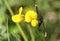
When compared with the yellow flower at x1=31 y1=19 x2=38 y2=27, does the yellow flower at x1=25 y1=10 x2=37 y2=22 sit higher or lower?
higher

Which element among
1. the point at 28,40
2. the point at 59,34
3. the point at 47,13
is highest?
the point at 28,40

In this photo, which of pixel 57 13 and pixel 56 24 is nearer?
pixel 56 24

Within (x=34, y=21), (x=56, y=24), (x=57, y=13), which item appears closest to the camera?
(x=34, y=21)

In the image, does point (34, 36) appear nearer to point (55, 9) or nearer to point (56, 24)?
point (56, 24)

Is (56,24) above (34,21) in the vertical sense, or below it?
below

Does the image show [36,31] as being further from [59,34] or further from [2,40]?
[59,34]

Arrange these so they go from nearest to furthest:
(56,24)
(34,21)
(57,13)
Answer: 1. (34,21)
2. (56,24)
3. (57,13)

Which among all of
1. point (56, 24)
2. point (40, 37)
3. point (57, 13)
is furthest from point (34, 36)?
point (57, 13)

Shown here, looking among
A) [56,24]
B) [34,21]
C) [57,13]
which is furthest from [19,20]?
[57,13]

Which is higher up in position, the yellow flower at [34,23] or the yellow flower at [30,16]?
the yellow flower at [30,16]
